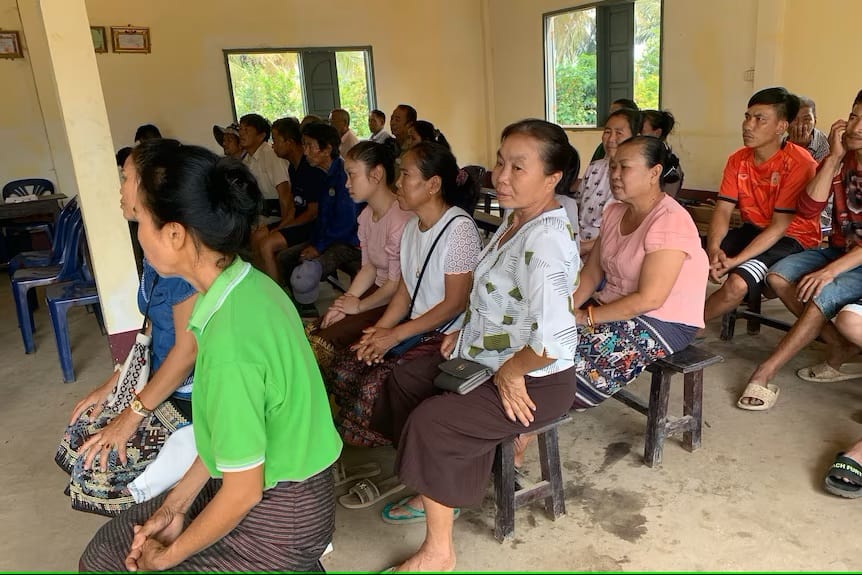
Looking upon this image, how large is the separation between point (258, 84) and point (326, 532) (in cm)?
756

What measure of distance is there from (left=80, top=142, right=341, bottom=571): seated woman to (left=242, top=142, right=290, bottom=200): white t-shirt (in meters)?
3.08

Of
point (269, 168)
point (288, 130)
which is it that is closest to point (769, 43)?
point (288, 130)

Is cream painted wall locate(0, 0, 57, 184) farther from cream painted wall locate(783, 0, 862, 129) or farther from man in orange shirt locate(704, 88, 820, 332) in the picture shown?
cream painted wall locate(783, 0, 862, 129)

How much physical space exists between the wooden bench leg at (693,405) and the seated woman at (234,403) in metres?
1.41

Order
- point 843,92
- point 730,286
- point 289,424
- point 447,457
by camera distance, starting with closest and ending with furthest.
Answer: point 289,424 → point 447,457 → point 730,286 → point 843,92

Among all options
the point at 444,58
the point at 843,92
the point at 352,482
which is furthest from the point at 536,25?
the point at 352,482

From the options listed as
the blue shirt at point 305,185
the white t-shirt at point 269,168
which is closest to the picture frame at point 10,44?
the white t-shirt at point 269,168

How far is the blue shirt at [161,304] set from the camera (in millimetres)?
1638

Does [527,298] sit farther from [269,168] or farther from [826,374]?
[269,168]

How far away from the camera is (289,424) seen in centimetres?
124

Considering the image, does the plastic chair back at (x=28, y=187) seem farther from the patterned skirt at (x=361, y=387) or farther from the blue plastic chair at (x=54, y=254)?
the patterned skirt at (x=361, y=387)

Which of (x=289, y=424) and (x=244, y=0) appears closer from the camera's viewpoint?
(x=289, y=424)

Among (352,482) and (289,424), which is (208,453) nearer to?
(289,424)

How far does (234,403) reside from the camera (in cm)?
113
